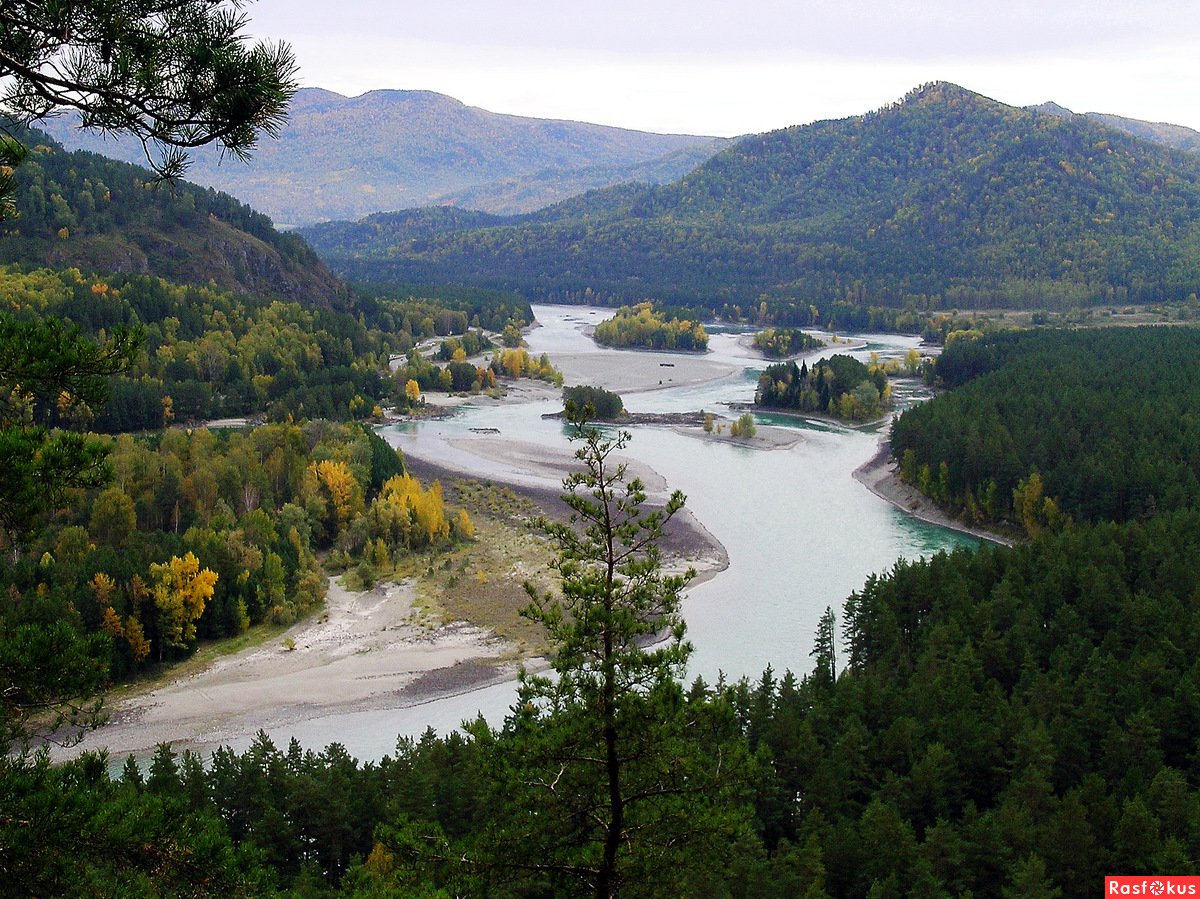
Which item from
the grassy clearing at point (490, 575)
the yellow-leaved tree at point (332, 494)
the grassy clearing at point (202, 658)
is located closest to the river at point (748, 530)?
the grassy clearing at point (490, 575)

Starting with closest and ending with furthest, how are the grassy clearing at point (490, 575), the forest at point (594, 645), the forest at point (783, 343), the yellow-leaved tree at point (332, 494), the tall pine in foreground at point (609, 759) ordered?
the forest at point (594, 645) → the tall pine in foreground at point (609, 759) → the grassy clearing at point (490, 575) → the yellow-leaved tree at point (332, 494) → the forest at point (783, 343)

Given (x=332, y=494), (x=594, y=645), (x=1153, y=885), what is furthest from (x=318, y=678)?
(x=594, y=645)

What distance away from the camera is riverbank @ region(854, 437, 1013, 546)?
59.6 metres

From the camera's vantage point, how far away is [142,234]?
113 m

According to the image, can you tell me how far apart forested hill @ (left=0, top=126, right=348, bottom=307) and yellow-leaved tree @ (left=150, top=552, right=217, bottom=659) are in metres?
62.7

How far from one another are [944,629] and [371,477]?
117 ft

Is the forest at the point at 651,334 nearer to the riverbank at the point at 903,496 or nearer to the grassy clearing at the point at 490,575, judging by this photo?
the riverbank at the point at 903,496

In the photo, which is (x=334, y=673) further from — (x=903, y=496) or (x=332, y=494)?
(x=903, y=496)

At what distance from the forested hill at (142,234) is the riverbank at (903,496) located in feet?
197

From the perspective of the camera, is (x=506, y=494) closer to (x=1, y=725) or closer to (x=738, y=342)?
(x=1, y=725)

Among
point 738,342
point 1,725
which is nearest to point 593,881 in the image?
point 1,725

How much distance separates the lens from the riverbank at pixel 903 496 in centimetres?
5956

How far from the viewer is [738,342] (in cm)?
15175

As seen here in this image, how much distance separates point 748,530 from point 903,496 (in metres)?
12.4
